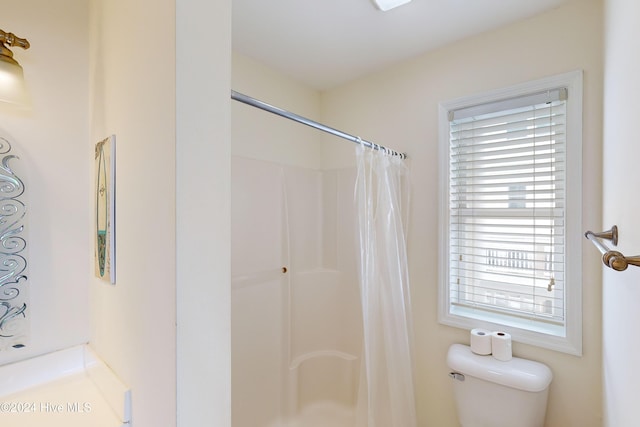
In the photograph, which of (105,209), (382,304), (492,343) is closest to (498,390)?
(492,343)

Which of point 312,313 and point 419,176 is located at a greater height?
point 419,176

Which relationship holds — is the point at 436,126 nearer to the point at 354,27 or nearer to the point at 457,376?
the point at 354,27

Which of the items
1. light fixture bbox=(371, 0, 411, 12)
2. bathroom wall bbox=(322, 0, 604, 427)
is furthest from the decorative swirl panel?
bathroom wall bbox=(322, 0, 604, 427)

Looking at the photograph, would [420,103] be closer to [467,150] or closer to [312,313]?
[467,150]

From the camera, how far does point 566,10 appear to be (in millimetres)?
1350

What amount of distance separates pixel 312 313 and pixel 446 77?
5.89 feet

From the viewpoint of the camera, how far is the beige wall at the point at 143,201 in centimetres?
63

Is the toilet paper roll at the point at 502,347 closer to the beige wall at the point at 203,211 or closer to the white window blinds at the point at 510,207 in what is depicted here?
the white window blinds at the point at 510,207

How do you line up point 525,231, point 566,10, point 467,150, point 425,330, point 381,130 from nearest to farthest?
point 566,10 < point 525,231 < point 467,150 < point 425,330 < point 381,130

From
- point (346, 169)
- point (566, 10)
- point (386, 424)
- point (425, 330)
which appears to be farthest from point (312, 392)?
point (566, 10)

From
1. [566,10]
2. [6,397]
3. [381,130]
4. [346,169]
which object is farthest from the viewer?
[346,169]

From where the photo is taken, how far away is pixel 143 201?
0.73 meters

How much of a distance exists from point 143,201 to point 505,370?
1.65 metres

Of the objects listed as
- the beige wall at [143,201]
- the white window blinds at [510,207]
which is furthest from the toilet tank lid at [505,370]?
the beige wall at [143,201]
